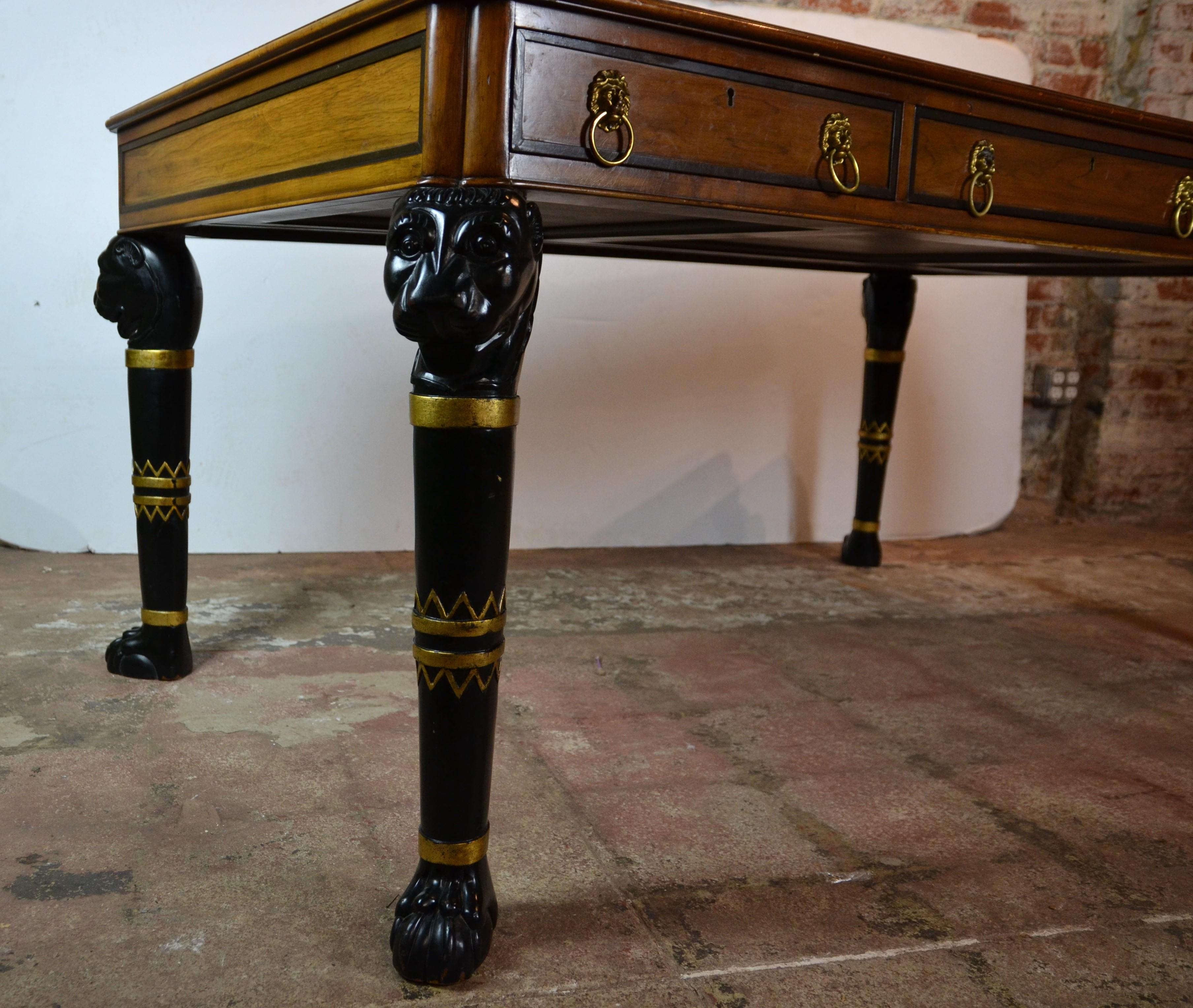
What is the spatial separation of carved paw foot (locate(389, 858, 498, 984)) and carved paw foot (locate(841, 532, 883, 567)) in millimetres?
2280

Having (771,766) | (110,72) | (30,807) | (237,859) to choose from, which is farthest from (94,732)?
(110,72)

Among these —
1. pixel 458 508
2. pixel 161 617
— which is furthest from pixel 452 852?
pixel 161 617

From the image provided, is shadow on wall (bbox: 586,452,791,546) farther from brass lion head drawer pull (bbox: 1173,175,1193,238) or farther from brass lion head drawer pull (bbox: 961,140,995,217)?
brass lion head drawer pull (bbox: 961,140,995,217)

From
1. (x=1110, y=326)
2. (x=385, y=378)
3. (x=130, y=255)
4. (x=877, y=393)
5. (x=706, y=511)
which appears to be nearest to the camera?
(x=130, y=255)

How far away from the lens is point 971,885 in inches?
53.2

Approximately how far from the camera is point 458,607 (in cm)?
114

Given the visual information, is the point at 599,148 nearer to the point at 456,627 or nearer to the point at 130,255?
the point at 456,627

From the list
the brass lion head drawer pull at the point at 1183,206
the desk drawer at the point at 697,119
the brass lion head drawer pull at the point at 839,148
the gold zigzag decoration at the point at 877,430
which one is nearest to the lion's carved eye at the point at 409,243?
the desk drawer at the point at 697,119

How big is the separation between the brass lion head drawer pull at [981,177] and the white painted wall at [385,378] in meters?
1.95

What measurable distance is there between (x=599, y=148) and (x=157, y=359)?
3.65 feet

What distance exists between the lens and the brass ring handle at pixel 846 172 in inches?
50.9

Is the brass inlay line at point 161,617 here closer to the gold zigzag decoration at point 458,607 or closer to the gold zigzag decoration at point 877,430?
the gold zigzag decoration at point 458,607

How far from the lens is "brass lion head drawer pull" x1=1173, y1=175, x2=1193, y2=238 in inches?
69.9

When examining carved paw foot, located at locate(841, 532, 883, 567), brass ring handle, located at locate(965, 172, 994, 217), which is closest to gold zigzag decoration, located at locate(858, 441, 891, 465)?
carved paw foot, located at locate(841, 532, 883, 567)
